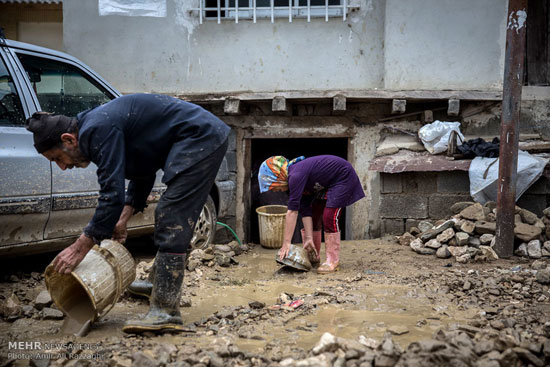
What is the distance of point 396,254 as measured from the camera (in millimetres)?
5715

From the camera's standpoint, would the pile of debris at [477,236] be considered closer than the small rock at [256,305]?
No

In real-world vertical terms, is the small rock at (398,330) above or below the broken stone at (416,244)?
above

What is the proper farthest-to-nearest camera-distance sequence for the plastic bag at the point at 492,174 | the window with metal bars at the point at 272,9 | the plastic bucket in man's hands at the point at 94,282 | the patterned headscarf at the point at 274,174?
the window with metal bars at the point at 272,9, the plastic bag at the point at 492,174, the patterned headscarf at the point at 274,174, the plastic bucket in man's hands at the point at 94,282

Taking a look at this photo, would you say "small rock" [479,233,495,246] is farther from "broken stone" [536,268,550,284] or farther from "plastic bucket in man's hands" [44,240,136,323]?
"plastic bucket in man's hands" [44,240,136,323]

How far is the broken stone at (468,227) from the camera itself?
18.2ft

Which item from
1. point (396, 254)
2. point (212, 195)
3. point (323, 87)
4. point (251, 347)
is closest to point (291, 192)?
point (212, 195)

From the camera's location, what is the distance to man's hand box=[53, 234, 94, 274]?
101 inches

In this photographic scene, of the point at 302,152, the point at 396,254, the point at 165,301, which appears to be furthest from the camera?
the point at 302,152

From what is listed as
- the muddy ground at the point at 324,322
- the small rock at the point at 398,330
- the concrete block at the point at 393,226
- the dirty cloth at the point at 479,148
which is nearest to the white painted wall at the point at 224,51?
the dirty cloth at the point at 479,148

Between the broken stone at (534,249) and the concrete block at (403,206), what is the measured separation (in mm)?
1751

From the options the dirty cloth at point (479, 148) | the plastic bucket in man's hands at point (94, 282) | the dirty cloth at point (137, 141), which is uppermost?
the dirty cloth at point (137, 141)

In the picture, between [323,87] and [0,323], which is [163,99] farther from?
[323,87]

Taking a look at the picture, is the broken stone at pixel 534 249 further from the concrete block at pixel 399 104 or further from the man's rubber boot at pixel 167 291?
the man's rubber boot at pixel 167 291

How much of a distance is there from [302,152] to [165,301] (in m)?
7.09
